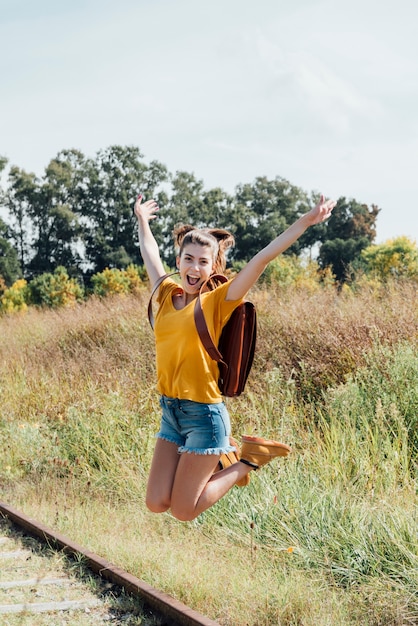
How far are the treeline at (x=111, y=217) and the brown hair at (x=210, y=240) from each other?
43402mm

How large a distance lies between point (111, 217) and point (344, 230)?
1478 centimetres

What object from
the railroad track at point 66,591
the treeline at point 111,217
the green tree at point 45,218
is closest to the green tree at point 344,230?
the treeline at point 111,217

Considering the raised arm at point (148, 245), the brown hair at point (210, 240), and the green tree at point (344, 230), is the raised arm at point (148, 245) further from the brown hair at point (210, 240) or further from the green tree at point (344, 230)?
the green tree at point (344, 230)

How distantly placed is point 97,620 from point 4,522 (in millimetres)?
2325

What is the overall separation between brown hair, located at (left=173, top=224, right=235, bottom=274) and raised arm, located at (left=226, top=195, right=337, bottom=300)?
1.01ft

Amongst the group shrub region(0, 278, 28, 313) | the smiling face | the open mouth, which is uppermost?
the smiling face

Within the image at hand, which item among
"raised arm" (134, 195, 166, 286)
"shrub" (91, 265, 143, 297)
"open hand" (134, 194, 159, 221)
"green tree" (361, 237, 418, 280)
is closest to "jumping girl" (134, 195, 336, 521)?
"raised arm" (134, 195, 166, 286)

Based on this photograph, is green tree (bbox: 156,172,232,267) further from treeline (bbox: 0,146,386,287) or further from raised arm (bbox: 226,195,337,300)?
raised arm (bbox: 226,195,337,300)

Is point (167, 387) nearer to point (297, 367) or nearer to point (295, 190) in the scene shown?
point (297, 367)

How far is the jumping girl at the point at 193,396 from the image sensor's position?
407cm

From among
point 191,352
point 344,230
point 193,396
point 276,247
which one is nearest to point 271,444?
point 193,396

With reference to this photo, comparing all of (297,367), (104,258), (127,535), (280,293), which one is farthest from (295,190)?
(127,535)

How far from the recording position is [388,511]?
5285 mm

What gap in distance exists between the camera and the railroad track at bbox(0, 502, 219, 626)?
4.55m
